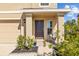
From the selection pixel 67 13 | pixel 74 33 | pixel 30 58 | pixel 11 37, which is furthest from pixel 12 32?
pixel 30 58

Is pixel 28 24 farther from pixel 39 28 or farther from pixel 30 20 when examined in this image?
pixel 39 28

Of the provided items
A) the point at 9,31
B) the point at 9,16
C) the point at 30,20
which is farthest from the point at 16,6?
the point at 30,20

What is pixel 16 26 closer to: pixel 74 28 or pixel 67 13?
pixel 67 13

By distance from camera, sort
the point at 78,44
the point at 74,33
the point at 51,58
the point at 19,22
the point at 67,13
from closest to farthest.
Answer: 1. the point at 51,58
2. the point at 78,44
3. the point at 74,33
4. the point at 67,13
5. the point at 19,22

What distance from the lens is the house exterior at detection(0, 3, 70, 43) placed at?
14734 mm

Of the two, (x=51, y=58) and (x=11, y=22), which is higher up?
(x=51, y=58)

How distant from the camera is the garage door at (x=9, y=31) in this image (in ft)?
53.5

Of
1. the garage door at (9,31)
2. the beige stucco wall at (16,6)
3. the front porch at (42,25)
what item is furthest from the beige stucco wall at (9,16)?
the front porch at (42,25)

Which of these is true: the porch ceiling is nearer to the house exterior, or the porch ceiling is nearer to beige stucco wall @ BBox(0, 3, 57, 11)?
the house exterior

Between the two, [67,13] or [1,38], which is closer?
[67,13]

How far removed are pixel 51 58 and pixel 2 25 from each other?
1395 cm

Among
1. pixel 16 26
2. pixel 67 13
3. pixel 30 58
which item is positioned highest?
pixel 30 58

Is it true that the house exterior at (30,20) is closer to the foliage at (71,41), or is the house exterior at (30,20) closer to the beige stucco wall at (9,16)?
the beige stucco wall at (9,16)

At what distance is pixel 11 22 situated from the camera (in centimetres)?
1636
